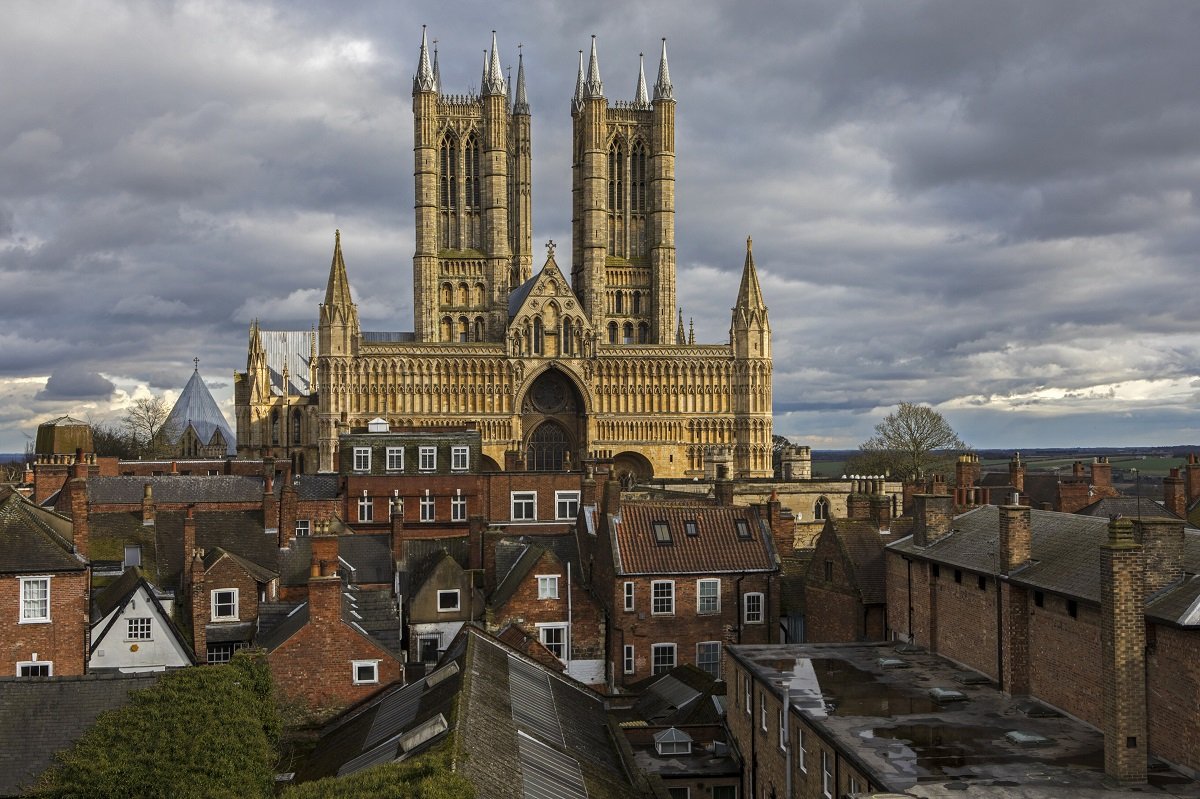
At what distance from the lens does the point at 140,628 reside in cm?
3238

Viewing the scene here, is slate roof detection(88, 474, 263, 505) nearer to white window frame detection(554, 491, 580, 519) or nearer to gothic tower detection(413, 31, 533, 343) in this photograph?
white window frame detection(554, 491, 580, 519)

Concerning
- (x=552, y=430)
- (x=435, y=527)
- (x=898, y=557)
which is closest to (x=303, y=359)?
(x=552, y=430)

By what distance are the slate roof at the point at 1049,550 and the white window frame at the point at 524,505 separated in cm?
2605

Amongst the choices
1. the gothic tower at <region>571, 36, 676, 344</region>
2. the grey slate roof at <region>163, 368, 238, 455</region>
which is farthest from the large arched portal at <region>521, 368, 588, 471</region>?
the grey slate roof at <region>163, 368, 238, 455</region>

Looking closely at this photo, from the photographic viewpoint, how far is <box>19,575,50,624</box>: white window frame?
30.2 metres

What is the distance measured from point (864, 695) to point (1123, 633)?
6.73 metres

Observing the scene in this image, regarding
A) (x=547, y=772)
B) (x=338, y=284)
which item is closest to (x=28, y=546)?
(x=547, y=772)

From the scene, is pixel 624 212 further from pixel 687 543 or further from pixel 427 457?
pixel 687 543

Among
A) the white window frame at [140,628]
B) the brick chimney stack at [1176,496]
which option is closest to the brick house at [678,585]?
the white window frame at [140,628]

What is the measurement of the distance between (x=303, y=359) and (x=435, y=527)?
8369cm

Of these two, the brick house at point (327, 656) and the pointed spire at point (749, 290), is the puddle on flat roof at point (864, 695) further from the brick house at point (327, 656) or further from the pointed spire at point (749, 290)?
the pointed spire at point (749, 290)

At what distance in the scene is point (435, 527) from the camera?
5494cm

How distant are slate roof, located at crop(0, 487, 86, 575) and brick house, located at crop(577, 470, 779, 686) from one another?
53.6ft

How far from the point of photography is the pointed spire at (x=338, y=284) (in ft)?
335
